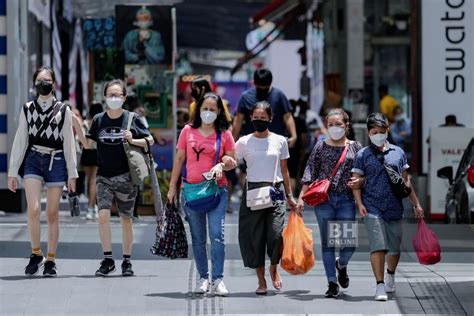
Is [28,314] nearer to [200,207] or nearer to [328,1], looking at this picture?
[200,207]

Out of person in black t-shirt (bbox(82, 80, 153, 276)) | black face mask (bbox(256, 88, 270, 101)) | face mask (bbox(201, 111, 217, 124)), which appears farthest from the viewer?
black face mask (bbox(256, 88, 270, 101))

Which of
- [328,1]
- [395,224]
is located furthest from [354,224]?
[328,1]

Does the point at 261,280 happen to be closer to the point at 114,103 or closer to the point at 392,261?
the point at 392,261

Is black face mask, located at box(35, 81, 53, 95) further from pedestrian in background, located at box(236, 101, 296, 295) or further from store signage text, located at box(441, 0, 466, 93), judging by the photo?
store signage text, located at box(441, 0, 466, 93)

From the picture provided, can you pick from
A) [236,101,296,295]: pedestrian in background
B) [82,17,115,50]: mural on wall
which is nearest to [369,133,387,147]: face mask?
[236,101,296,295]: pedestrian in background

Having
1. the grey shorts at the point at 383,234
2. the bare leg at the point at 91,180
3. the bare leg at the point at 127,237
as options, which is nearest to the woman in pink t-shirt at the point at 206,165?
the bare leg at the point at 127,237

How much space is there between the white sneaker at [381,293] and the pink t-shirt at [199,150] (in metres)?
1.53

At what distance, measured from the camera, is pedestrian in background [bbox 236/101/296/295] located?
11.4m

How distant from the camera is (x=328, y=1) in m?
36.6

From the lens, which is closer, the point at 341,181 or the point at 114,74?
the point at 341,181

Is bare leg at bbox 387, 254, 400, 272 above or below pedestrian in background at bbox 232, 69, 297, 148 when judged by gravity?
below

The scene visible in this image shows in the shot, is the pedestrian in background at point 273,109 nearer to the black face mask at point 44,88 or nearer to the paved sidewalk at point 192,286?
the paved sidewalk at point 192,286

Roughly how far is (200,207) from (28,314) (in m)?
1.76

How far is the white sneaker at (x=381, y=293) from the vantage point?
441 inches
